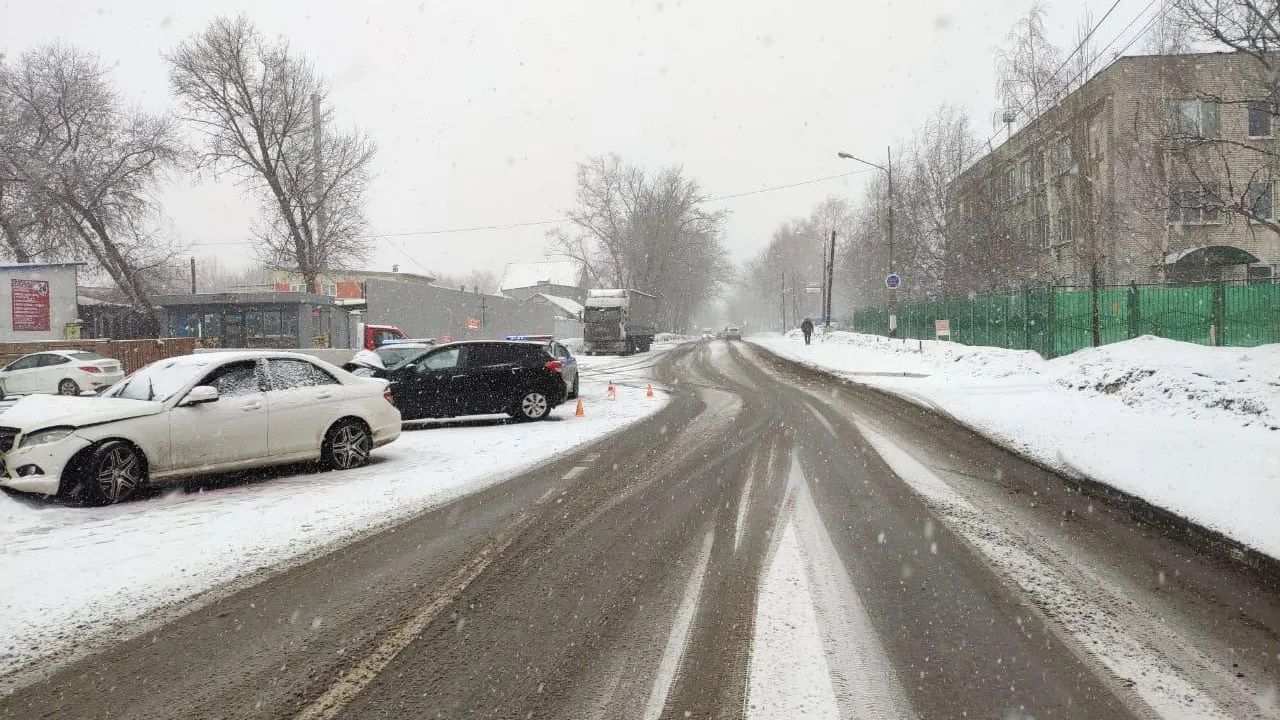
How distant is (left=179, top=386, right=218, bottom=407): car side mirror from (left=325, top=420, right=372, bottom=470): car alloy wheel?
148 cm

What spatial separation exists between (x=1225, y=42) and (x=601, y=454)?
47.5 feet

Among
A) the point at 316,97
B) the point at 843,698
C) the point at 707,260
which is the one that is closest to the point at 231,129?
the point at 316,97

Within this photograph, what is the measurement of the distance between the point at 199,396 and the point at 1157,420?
40.0 feet

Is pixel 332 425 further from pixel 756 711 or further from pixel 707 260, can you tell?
pixel 707 260

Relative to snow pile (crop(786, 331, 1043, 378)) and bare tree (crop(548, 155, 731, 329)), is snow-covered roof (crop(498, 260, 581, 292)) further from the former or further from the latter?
snow pile (crop(786, 331, 1043, 378))

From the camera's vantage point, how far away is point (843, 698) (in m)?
2.96

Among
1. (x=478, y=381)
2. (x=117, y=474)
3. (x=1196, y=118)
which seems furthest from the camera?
(x=1196, y=118)

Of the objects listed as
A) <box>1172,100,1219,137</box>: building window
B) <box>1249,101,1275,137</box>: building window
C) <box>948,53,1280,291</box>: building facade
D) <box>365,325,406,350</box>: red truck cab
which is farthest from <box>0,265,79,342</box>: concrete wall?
<box>1249,101,1275,137</box>: building window

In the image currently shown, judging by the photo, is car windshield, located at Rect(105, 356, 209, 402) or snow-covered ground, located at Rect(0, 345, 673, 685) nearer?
snow-covered ground, located at Rect(0, 345, 673, 685)

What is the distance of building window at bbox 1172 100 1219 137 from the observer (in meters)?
17.5

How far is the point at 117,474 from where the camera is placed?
6.75m

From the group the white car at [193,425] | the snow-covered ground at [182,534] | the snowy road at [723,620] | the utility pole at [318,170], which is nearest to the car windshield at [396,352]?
the snow-covered ground at [182,534]

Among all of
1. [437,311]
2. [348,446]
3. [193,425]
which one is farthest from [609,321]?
[193,425]

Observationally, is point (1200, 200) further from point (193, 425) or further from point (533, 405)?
point (193, 425)
